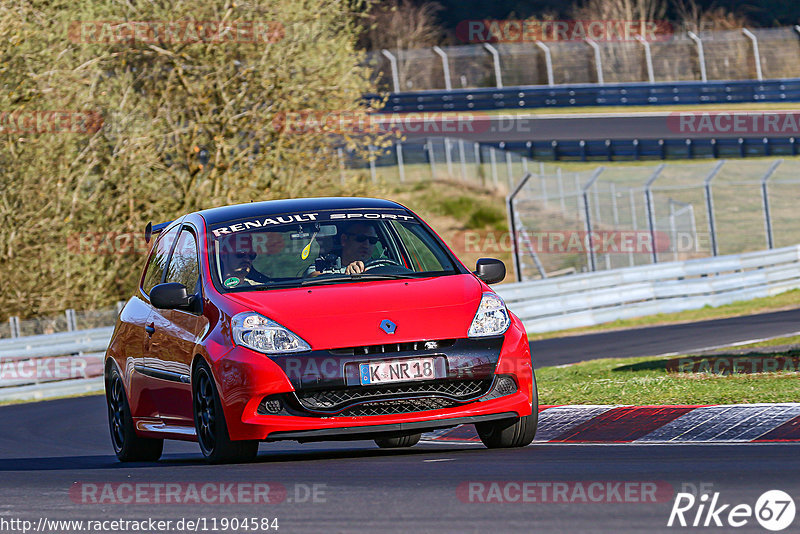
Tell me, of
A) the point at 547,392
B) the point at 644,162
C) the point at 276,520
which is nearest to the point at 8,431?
the point at 547,392

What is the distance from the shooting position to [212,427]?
25.0 ft

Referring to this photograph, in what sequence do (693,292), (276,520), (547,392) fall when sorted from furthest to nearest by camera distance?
(693,292) < (547,392) < (276,520)

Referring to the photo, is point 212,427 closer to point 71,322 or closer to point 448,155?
point 71,322

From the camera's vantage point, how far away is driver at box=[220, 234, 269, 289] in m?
8.08

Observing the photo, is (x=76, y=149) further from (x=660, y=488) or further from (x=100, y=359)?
(x=660, y=488)

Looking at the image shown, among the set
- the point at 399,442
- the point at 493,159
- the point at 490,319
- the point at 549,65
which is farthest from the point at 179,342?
the point at 549,65

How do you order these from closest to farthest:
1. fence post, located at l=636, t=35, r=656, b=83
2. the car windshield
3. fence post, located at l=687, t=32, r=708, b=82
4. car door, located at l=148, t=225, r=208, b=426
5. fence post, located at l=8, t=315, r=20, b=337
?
1. car door, located at l=148, t=225, r=208, b=426
2. the car windshield
3. fence post, located at l=8, t=315, r=20, b=337
4. fence post, located at l=687, t=32, r=708, b=82
5. fence post, located at l=636, t=35, r=656, b=83

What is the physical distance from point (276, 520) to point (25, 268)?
18.2 meters

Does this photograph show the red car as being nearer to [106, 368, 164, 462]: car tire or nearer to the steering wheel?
the steering wheel

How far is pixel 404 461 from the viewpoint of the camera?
752 cm

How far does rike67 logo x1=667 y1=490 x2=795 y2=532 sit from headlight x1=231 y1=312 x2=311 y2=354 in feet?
8.27

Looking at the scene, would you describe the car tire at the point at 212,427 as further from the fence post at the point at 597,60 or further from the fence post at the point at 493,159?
the fence post at the point at 597,60

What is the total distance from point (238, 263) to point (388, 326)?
1.33m

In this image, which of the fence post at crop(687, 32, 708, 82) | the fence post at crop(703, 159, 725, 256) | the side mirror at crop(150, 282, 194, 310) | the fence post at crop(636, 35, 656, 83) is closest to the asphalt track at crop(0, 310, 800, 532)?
the side mirror at crop(150, 282, 194, 310)
